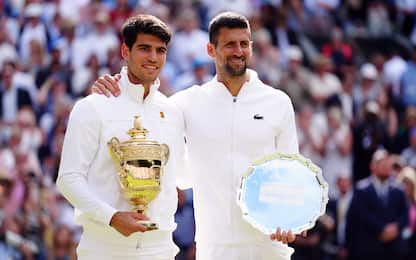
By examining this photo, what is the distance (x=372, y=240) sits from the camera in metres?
13.5

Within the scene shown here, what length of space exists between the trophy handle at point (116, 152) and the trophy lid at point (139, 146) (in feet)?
0.09

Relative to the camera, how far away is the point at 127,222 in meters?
7.41

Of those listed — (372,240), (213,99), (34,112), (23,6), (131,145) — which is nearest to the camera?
(131,145)

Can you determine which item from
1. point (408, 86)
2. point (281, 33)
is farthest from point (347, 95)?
point (281, 33)

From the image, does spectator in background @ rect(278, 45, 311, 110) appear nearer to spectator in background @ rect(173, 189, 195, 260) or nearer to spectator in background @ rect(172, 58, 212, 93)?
spectator in background @ rect(172, 58, 212, 93)

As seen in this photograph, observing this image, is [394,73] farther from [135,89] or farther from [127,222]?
[127,222]

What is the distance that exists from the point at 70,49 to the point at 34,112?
1.08 metres

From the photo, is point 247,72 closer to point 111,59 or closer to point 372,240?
point 372,240

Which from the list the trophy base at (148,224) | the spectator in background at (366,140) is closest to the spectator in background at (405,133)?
the spectator in background at (366,140)

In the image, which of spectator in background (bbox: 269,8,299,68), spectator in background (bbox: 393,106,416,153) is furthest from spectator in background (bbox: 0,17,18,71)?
spectator in background (bbox: 393,106,416,153)

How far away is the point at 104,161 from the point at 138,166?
0.23 m

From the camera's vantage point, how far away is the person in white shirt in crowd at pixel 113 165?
753 centimetres

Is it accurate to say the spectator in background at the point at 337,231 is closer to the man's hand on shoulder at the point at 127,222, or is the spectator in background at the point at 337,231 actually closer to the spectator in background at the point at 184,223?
the spectator in background at the point at 184,223

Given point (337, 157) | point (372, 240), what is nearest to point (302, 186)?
point (372, 240)
